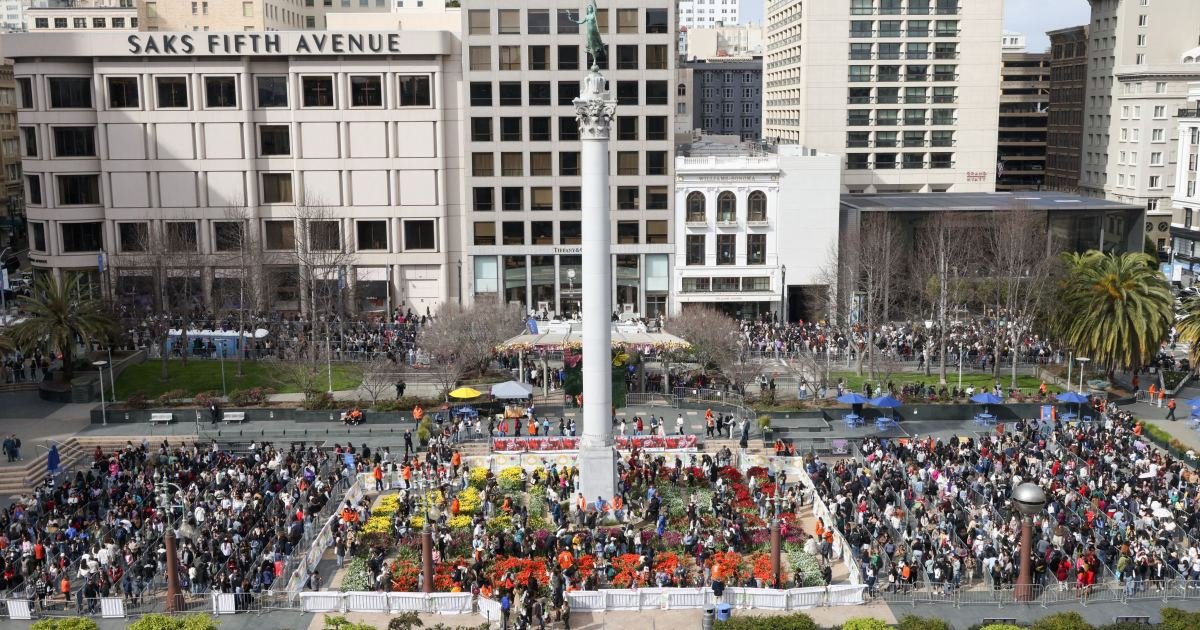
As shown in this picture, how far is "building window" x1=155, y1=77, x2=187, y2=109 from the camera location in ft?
265

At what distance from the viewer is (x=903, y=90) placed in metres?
103

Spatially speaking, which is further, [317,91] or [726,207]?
[317,91]

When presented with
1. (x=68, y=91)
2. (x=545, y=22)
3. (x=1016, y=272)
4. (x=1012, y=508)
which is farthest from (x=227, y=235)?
(x=1012, y=508)

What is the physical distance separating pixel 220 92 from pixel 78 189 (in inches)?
495

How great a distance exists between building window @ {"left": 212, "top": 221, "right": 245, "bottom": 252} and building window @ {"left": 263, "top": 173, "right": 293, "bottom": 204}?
11.3 feet

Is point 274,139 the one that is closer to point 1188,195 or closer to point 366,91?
point 366,91

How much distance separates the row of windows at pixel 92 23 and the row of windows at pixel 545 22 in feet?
182

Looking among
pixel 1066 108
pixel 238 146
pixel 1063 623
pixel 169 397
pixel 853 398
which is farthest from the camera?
pixel 1066 108

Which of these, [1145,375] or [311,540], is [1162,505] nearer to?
[1145,375]

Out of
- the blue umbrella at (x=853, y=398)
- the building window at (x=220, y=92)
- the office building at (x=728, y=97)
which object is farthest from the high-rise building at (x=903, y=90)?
the office building at (x=728, y=97)

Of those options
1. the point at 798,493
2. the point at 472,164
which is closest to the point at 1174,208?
the point at 472,164

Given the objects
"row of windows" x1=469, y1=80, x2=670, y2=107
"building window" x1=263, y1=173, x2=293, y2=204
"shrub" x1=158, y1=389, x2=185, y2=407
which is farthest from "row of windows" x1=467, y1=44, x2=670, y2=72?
"shrub" x1=158, y1=389, x2=185, y2=407

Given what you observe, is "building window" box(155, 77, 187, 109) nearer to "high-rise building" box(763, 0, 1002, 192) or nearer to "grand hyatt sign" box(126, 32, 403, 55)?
"grand hyatt sign" box(126, 32, 403, 55)

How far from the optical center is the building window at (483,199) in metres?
81.8
